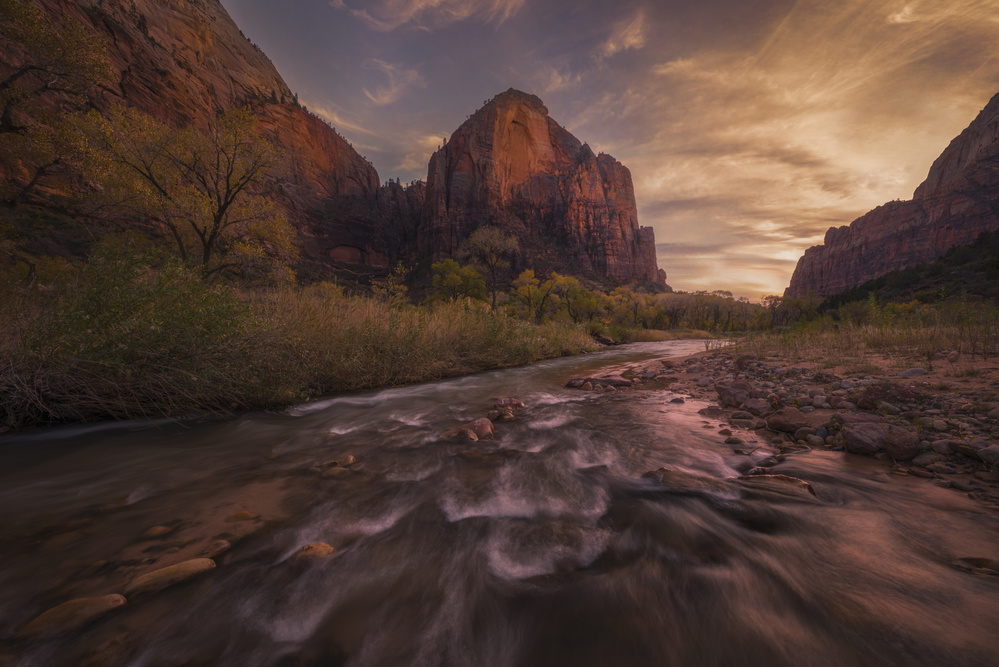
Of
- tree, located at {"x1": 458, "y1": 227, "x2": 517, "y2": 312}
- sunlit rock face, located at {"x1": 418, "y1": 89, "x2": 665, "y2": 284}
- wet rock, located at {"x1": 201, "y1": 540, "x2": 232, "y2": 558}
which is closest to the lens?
wet rock, located at {"x1": 201, "y1": 540, "x2": 232, "y2": 558}

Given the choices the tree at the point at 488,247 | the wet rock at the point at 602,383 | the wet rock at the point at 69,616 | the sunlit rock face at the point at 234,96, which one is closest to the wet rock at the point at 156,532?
the wet rock at the point at 69,616

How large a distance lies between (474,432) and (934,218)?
554 feet

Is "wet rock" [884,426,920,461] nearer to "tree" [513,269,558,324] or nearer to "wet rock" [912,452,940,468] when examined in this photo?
"wet rock" [912,452,940,468]

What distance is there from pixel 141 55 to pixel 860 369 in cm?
7741

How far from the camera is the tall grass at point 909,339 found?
5.76 meters

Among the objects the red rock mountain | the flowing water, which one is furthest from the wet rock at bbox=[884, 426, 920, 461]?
the red rock mountain

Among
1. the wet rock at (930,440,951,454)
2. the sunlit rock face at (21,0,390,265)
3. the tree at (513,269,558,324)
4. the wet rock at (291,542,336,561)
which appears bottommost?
the wet rock at (291,542,336,561)

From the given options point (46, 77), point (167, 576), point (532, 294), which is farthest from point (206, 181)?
point (532, 294)

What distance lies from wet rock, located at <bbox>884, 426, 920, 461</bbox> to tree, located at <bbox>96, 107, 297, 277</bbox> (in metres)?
16.8

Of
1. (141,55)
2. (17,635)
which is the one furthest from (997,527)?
(141,55)

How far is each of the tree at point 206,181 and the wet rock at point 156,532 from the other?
43.7ft

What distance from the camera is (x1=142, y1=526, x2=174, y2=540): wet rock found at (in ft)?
6.66

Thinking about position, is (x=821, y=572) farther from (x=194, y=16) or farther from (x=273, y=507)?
(x=194, y=16)

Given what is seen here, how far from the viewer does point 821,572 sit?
161cm
